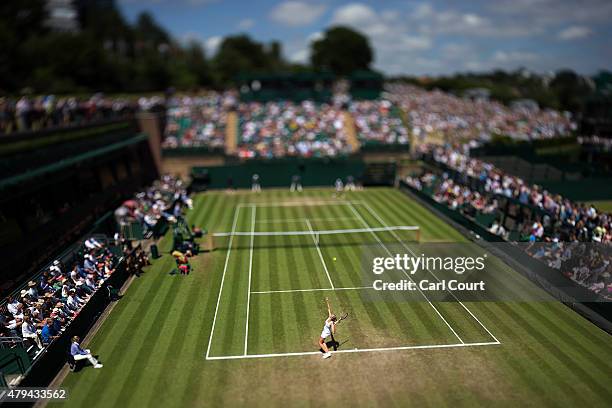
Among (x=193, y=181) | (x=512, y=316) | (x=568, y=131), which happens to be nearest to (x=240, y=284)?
(x=512, y=316)

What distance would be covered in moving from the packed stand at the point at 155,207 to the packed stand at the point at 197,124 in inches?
403

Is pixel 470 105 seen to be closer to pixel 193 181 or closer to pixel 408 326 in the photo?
pixel 193 181

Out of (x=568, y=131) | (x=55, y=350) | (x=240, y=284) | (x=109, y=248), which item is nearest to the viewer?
(x=55, y=350)

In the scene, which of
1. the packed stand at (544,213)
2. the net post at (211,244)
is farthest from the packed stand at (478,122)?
the net post at (211,244)

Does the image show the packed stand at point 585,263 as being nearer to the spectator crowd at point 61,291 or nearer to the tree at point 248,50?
the spectator crowd at point 61,291

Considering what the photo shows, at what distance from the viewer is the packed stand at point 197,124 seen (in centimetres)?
4642

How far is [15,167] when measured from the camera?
21.5 meters

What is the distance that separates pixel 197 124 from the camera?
51125mm

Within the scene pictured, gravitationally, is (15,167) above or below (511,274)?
above

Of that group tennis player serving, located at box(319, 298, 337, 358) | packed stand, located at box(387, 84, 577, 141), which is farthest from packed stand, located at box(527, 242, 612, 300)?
packed stand, located at box(387, 84, 577, 141)

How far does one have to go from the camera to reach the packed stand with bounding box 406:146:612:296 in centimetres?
1747

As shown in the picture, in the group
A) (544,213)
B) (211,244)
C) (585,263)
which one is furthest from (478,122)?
(211,244)

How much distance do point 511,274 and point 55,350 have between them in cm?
1899

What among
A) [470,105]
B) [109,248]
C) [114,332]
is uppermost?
[470,105]
